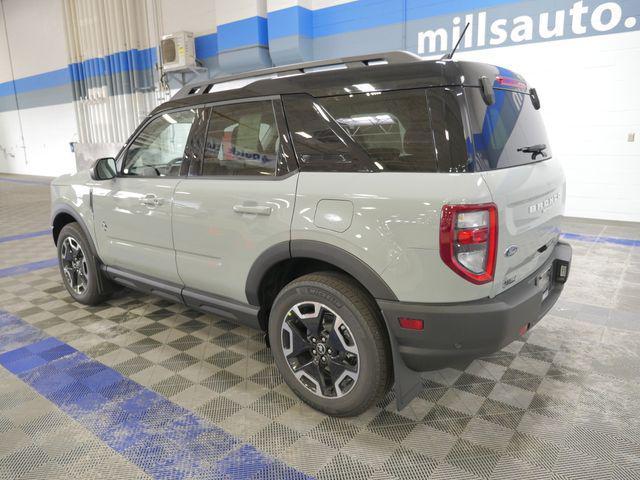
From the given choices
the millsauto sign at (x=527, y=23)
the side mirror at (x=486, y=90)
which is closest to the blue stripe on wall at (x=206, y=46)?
the millsauto sign at (x=527, y=23)

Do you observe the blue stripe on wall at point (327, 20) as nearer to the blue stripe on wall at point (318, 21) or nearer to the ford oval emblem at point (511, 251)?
the blue stripe on wall at point (318, 21)

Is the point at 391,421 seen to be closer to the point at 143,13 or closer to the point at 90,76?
the point at 143,13

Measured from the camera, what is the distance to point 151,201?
2846 millimetres

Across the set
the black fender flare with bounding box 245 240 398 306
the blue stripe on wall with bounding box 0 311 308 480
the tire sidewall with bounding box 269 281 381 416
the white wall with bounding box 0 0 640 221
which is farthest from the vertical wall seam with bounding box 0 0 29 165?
the tire sidewall with bounding box 269 281 381 416

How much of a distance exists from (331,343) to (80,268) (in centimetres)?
260

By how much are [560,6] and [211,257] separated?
244 inches

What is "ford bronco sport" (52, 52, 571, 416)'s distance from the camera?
1.77 metres

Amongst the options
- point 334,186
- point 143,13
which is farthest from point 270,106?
point 143,13

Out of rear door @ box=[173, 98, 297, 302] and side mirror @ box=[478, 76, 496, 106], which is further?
rear door @ box=[173, 98, 297, 302]

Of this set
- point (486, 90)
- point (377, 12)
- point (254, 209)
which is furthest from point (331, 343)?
point (377, 12)

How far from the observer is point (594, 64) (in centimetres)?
614

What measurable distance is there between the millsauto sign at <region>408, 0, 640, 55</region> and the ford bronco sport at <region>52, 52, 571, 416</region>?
4.86m

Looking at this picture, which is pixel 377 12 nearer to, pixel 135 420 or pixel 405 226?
pixel 405 226

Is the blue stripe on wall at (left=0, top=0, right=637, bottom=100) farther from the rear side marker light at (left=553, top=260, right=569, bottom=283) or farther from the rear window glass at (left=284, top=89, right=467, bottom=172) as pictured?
the rear window glass at (left=284, top=89, right=467, bottom=172)
